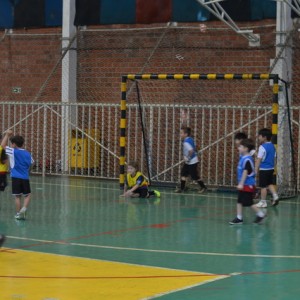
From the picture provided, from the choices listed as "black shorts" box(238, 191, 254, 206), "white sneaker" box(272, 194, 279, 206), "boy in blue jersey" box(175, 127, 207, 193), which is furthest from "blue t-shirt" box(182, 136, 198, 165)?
"black shorts" box(238, 191, 254, 206)

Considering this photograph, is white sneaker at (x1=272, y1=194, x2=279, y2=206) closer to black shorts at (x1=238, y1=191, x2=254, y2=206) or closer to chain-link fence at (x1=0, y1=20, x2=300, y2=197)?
black shorts at (x1=238, y1=191, x2=254, y2=206)

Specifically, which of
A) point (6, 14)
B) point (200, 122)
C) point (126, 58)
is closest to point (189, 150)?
point (200, 122)

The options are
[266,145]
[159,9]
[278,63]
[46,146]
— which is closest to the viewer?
[266,145]

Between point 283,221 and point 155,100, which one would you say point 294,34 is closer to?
point 155,100

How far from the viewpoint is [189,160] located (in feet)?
64.9

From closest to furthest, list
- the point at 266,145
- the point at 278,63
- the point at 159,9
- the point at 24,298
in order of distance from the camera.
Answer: the point at 24,298 → the point at 266,145 → the point at 278,63 → the point at 159,9

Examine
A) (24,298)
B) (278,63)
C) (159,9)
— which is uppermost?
(159,9)

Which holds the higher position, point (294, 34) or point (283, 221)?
point (294, 34)

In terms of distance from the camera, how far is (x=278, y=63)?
20797mm

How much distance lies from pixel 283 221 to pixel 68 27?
37.9ft

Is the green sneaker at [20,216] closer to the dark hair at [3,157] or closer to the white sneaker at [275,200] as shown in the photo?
the dark hair at [3,157]

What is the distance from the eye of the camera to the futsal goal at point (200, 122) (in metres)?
21.0

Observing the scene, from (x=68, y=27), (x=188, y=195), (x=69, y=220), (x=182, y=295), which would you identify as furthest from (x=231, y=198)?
(x=182, y=295)

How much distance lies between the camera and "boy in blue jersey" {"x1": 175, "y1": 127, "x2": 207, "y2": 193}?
64.5ft
